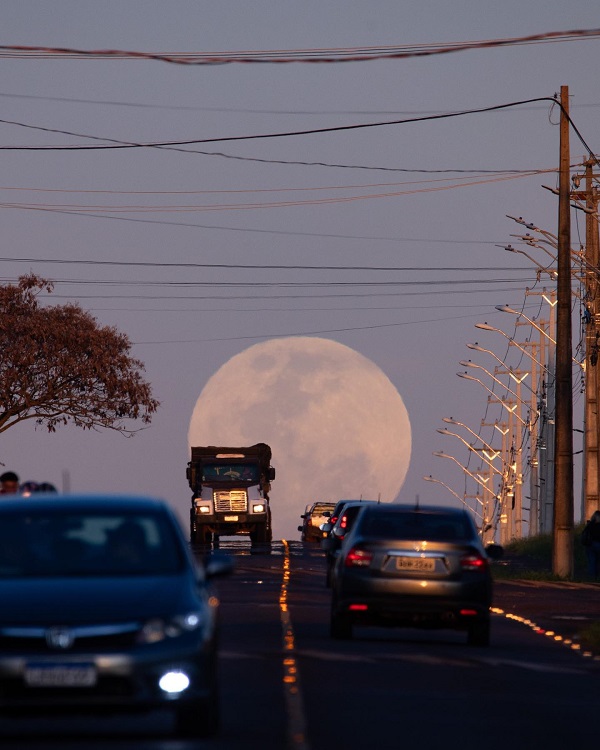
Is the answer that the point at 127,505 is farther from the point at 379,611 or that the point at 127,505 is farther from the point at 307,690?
the point at 379,611

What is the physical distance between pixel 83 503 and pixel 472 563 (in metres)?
9.59

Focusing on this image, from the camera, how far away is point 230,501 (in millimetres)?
62594

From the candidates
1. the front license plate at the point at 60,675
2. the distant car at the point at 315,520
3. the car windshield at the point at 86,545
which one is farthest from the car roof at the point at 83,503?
the distant car at the point at 315,520

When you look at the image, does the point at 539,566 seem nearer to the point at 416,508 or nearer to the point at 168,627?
the point at 416,508

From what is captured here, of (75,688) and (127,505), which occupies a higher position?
(127,505)

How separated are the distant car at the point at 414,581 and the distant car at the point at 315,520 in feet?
179

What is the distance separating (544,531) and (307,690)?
58634mm

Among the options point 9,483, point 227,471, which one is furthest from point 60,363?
point 9,483

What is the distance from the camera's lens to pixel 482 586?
22906mm

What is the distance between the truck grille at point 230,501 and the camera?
205 ft

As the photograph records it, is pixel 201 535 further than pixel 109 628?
Yes

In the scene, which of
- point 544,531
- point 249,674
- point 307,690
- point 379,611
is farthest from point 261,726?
point 544,531

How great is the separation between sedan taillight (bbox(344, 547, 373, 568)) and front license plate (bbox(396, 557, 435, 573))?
36 cm

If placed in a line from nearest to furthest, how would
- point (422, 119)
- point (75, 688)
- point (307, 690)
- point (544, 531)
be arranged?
point (75, 688)
point (307, 690)
point (422, 119)
point (544, 531)
